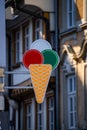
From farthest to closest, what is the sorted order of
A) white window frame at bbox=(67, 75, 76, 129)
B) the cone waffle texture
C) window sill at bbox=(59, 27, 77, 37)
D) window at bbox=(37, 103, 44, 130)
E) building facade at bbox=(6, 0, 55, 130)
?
window at bbox=(37, 103, 44, 130) → building facade at bbox=(6, 0, 55, 130) → white window frame at bbox=(67, 75, 76, 129) → window sill at bbox=(59, 27, 77, 37) → the cone waffle texture

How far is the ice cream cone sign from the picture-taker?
9.41 m

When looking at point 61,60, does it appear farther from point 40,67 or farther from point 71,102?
point 40,67

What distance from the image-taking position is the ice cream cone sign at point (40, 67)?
9.41 m

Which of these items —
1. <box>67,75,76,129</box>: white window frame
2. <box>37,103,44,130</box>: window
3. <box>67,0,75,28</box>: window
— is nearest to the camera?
<box>67,75,76,129</box>: white window frame

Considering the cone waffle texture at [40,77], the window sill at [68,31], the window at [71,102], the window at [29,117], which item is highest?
the window sill at [68,31]

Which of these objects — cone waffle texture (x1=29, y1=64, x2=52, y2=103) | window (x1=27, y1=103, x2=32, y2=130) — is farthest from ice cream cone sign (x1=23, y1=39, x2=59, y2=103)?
window (x1=27, y1=103, x2=32, y2=130)

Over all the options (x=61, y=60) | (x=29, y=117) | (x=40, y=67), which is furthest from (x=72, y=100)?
(x=40, y=67)

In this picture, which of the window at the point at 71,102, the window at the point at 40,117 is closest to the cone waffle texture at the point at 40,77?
the window at the point at 71,102

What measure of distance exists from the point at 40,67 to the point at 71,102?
510 inches

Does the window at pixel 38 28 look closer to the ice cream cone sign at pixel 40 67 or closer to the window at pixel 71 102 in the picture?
the window at pixel 71 102

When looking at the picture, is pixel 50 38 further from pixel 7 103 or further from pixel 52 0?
pixel 7 103

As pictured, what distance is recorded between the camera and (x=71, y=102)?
22.3m

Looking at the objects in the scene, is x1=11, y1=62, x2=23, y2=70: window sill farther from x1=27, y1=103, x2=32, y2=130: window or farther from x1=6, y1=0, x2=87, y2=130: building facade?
x1=27, y1=103, x2=32, y2=130: window

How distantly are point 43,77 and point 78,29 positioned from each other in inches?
482
